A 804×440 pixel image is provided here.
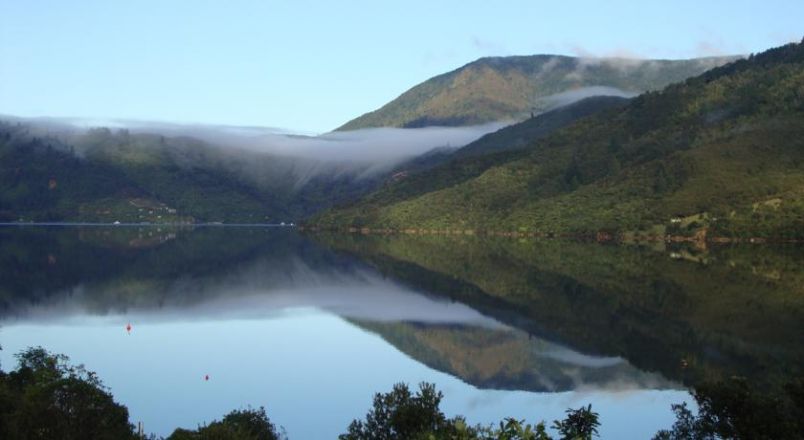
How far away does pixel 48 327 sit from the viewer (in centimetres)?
6806

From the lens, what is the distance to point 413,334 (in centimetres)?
6744

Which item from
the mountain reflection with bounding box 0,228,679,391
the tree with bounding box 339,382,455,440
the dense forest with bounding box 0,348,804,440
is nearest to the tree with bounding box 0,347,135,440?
the dense forest with bounding box 0,348,804,440

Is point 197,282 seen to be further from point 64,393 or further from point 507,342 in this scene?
point 64,393

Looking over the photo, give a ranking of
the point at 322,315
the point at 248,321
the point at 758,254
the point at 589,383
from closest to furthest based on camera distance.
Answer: the point at 589,383 → the point at 248,321 → the point at 322,315 → the point at 758,254

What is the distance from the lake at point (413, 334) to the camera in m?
45.4

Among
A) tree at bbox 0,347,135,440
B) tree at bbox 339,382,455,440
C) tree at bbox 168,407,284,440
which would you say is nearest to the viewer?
tree at bbox 168,407,284,440

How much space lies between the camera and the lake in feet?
149

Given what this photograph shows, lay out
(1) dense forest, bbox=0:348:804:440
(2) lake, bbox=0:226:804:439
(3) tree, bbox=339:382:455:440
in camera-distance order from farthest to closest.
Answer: (2) lake, bbox=0:226:804:439 → (3) tree, bbox=339:382:455:440 → (1) dense forest, bbox=0:348:804:440

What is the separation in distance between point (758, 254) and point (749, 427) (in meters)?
131

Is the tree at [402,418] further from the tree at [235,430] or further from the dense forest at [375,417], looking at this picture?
the tree at [235,430]

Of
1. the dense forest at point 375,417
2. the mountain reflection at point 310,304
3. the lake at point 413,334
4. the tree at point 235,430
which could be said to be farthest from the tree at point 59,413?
the mountain reflection at point 310,304

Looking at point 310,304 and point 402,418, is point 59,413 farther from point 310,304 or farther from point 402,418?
point 310,304

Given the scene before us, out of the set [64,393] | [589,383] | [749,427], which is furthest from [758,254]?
[64,393]

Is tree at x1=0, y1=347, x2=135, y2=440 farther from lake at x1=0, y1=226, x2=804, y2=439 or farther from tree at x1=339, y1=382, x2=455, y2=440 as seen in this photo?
lake at x1=0, y1=226, x2=804, y2=439
